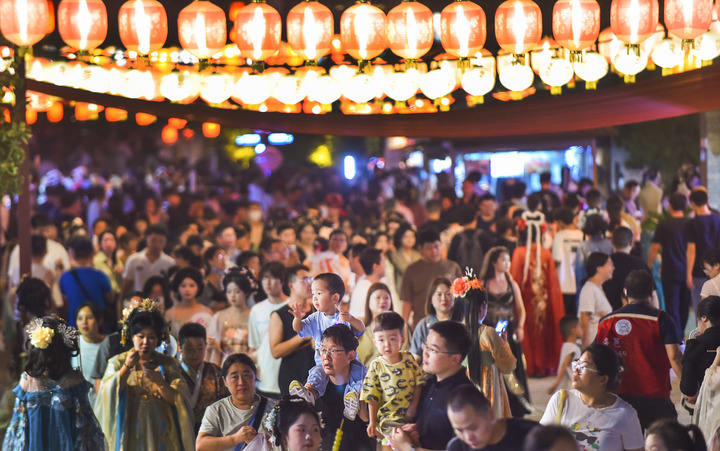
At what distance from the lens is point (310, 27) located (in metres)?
9.78

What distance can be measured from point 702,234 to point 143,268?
5.71 metres

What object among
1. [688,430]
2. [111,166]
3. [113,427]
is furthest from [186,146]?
[688,430]

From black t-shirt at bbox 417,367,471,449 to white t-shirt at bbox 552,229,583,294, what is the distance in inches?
243

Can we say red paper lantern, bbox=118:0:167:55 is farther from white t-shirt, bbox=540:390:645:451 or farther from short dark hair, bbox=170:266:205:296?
white t-shirt, bbox=540:390:645:451

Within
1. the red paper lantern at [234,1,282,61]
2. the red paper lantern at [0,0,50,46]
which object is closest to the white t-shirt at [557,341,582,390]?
the red paper lantern at [234,1,282,61]

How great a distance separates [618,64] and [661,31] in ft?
4.82

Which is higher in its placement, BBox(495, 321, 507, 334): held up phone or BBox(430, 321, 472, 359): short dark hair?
BBox(430, 321, 472, 359): short dark hair

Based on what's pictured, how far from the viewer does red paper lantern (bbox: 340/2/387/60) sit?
966 cm

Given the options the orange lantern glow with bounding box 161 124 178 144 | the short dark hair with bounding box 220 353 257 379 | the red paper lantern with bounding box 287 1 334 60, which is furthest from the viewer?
the orange lantern glow with bounding box 161 124 178 144

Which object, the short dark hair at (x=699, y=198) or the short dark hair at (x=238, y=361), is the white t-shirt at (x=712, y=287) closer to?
the short dark hair at (x=699, y=198)

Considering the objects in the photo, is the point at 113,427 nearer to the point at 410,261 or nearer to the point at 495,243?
the point at 410,261

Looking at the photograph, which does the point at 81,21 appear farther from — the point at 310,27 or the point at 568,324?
the point at 568,324

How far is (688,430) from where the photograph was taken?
478 centimetres

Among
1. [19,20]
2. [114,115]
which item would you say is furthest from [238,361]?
[114,115]
